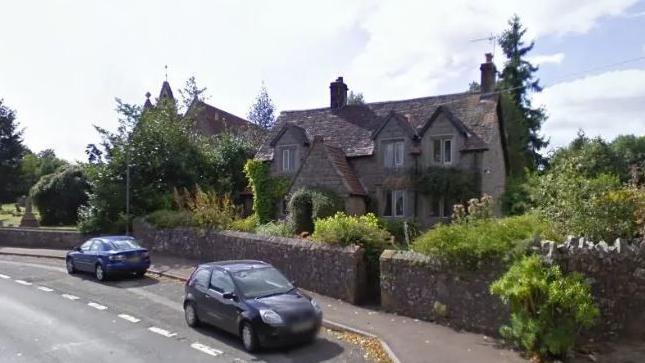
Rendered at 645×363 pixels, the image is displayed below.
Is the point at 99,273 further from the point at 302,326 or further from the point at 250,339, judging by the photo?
the point at 302,326

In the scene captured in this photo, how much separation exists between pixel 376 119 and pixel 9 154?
3693 cm

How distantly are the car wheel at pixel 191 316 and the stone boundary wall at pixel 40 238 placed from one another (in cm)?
1691

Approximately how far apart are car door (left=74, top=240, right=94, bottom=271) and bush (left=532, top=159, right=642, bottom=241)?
15.5m

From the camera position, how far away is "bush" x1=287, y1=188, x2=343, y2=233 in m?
22.8

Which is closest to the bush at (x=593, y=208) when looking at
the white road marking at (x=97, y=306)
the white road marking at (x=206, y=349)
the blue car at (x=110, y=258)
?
the white road marking at (x=206, y=349)

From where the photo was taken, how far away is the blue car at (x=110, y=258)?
57.7ft

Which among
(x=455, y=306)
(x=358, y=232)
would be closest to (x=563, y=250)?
(x=455, y=306)

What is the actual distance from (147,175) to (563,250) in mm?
21750

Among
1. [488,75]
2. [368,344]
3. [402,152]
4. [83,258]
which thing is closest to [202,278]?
[368,344]

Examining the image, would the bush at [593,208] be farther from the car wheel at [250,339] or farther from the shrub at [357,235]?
the car wheel at [250,339]

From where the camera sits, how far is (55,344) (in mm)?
9938

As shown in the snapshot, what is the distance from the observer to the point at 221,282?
1084 centimetres

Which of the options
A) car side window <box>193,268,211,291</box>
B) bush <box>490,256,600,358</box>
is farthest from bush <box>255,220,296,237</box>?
bush <box>490,256,600,358</box>

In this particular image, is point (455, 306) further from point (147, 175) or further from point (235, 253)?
point (147, 175)
